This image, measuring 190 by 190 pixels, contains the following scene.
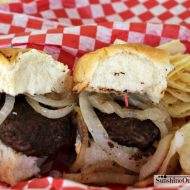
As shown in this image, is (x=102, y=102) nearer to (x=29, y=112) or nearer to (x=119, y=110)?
(x=119, y=110)

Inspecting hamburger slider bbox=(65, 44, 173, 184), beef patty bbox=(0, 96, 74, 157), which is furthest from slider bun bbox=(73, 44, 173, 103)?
beef patty bbox=(0, 96, 74, 157)

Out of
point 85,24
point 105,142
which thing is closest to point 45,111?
point 105,142

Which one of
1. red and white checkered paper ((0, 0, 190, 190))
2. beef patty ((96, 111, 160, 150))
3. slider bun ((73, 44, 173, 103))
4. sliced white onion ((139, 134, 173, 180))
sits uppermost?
slider bun ((73, 44, 173, 103))

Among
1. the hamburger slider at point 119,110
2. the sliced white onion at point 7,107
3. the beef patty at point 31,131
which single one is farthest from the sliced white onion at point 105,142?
the sliced white onion at point 7,107

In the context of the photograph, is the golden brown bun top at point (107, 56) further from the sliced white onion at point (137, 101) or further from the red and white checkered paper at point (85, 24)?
the red and white checkered paper at point (85, 24)

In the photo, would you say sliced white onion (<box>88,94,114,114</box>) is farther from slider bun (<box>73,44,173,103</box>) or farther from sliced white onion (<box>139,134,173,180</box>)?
sliced white onion (<box>139,134,173,180</box>)

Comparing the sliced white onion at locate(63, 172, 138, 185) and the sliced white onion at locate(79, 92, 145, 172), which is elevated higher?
the sliced white onion at locate(79, 92, 145, 172)
